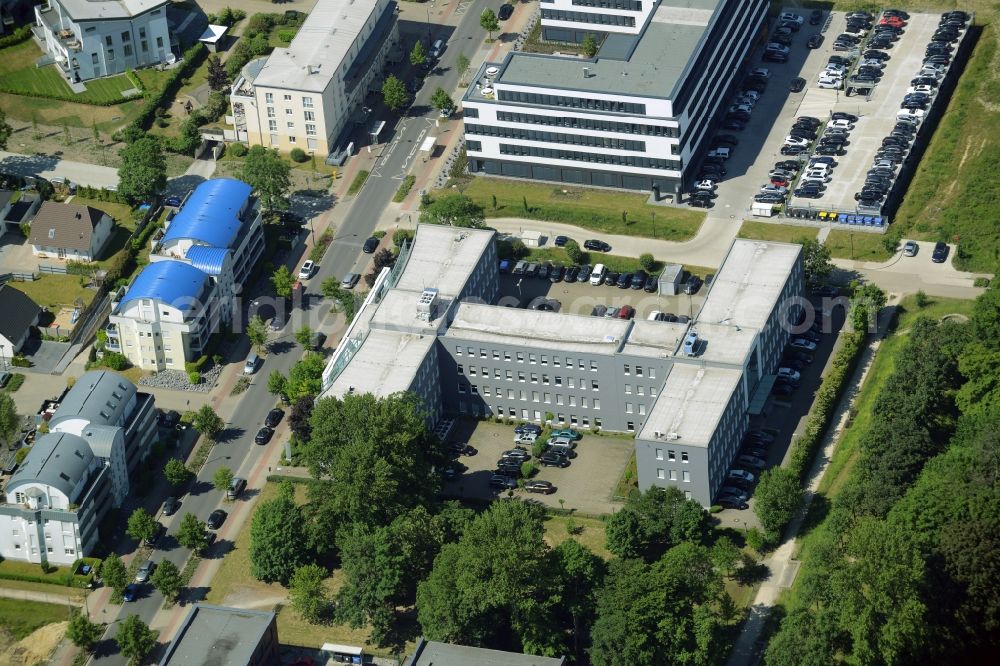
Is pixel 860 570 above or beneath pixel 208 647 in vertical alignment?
above

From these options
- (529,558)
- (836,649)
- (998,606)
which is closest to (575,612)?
(529,558)

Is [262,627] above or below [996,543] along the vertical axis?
below

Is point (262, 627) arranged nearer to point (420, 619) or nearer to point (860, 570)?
point (420, 619)

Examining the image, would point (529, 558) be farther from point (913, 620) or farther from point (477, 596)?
point (913, 620)

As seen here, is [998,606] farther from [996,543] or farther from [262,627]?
[262,627]

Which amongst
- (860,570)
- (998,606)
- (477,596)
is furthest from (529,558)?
(998,606)
